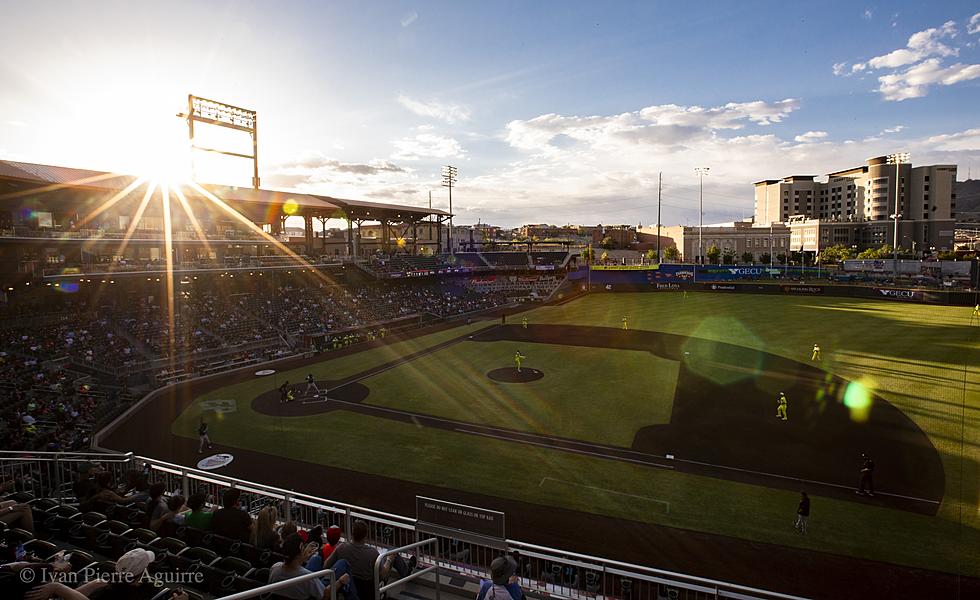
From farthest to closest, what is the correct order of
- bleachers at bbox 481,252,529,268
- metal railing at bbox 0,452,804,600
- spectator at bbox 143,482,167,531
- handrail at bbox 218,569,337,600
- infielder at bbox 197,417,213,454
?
1. bleachers at bbox 481,252,529,268
2. infielder at bbox 197,417,213,454
3. metal railing at bbox 0,452,804,600
4. spectator at bbox 143,482,167,531
5. handrail at bbox 218,569,337,600

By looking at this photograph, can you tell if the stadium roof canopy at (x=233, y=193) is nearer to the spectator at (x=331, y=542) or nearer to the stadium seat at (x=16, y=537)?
the stadium seat at (x=16, y=537)

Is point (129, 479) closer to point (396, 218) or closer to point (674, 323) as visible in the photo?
point (674, 323)

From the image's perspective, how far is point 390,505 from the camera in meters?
15.4

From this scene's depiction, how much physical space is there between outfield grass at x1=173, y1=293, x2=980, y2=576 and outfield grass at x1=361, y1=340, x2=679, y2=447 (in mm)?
742

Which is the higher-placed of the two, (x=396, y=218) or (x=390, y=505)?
(x=396, y=218)

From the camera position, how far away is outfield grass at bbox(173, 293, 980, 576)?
43.8 ft

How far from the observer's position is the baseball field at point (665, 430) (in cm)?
1452

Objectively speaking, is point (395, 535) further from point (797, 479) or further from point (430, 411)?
point (797, 479)

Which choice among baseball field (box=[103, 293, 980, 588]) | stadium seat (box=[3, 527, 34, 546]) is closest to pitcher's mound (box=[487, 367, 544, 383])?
baseball field (box=[103, 293, 980, 588])

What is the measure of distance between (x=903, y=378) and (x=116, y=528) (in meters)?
35.4

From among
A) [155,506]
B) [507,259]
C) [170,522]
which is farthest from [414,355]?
[507,259]

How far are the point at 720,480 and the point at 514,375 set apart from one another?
15.9 meters

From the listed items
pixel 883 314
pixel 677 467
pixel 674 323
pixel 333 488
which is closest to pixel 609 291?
pixel 674 323

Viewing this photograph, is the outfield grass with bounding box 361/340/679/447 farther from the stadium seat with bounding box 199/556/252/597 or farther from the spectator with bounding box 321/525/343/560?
the stadium seat with bounding box 199/556/252/597
